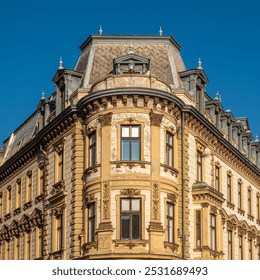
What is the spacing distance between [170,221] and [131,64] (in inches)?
344

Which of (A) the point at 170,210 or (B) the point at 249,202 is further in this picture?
(B) the point at 249,202

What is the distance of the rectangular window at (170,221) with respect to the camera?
3550 cm

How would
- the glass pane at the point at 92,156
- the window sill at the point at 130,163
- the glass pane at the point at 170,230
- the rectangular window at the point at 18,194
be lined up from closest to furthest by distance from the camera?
the window sill at the point at 130,163 < the glass pane at the point at 170,230 < the glass pane at the point at 92,156 < the rectangular window at the point at 18,194

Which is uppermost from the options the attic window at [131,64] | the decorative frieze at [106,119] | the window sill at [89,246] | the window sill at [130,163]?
the attic window at [131,64]

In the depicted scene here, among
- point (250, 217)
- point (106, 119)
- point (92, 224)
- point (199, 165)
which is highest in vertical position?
point (106, 119)

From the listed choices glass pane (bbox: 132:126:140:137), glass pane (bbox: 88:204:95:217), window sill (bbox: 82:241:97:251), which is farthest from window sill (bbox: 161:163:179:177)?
window sill (bbox: 82:241:97:251)

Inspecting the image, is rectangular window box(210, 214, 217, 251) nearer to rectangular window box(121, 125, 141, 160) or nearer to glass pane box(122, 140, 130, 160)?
rectangular window box(121, 125, 141, 160)

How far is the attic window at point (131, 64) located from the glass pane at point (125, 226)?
26.4ft

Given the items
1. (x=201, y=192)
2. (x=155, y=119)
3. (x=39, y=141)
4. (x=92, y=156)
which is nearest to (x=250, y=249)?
(x=201, y=192)

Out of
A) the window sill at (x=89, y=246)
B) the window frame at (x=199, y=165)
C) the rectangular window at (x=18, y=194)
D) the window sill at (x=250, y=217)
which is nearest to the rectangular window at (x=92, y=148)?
the window sill at (x=89, y=246)

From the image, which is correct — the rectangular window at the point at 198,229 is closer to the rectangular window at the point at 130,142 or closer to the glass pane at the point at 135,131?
the rectangular window at the point at 130,142

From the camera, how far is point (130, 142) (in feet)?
116

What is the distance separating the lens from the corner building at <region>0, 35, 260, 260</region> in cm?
3469

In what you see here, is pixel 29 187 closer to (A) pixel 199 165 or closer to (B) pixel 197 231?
(A) pixel 199 165
